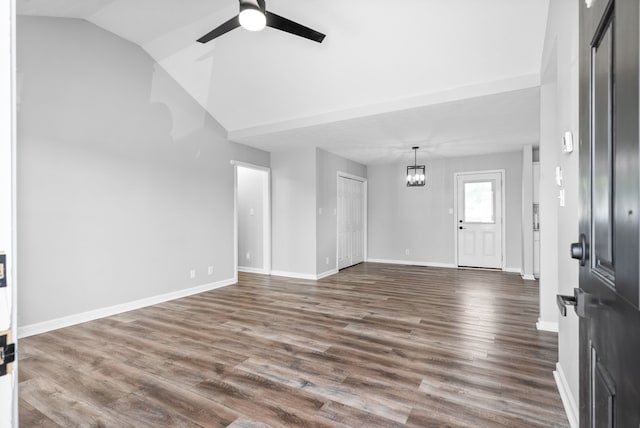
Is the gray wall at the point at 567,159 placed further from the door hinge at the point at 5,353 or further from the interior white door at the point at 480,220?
the interior white door at the point at 480,220

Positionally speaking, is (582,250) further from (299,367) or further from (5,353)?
(299,367)

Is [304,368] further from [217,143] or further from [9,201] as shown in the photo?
[217,143]

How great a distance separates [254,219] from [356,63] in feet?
13.1

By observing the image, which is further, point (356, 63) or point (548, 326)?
point (356, 63)

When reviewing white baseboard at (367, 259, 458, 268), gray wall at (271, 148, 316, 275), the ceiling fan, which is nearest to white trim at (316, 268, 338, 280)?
gray wall at (271, 148, 316, 275)

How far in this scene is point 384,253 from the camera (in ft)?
25.7

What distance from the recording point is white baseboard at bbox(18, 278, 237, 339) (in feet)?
10.4

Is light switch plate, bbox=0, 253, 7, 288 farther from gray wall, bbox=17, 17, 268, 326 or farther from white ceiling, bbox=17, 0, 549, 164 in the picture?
gray wall, bbox=17, 17, 268, 326

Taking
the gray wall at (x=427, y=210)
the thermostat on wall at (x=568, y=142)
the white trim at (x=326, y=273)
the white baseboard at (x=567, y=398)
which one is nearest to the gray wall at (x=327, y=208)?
the white trim at (x=326, y=273)

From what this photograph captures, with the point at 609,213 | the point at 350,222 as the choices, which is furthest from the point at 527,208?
the point at 609,213

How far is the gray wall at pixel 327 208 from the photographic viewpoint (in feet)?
19.7

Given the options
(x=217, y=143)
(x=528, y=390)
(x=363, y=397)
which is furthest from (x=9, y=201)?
(x=217, y=143)

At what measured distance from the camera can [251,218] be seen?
266 inches

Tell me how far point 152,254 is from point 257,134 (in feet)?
7.78
